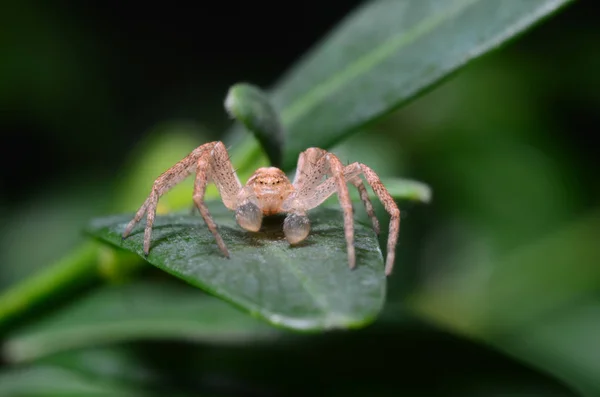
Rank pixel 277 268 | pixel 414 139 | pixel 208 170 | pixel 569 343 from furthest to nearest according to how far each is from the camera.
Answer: pixel 414 139 < pixel 569 343 < pixel 208 170 < pixel 277 268

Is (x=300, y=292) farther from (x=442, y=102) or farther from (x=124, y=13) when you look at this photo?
(x=124, y=13)

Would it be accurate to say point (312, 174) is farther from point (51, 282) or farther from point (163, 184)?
Answer: point (51, 282)

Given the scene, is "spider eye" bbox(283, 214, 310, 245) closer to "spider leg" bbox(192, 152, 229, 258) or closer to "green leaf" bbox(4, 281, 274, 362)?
"spider leg" bbox(192, 152, 229, 258)

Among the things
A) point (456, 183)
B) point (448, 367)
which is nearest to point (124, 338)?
point (448, 367)

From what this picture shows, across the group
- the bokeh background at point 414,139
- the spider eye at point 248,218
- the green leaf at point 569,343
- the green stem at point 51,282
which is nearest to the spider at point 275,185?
the spider eye at point 248,218

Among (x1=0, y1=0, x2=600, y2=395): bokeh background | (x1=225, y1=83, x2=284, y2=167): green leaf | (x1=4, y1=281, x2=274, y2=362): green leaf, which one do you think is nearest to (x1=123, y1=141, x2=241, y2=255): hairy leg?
(x1=225, y1=83, x2=284, y2=167): green leaf

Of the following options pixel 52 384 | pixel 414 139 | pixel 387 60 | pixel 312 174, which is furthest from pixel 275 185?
pixel 414 139

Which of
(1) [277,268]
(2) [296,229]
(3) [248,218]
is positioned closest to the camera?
(1) [277,268]

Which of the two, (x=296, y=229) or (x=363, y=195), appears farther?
(x=363, y=195)
